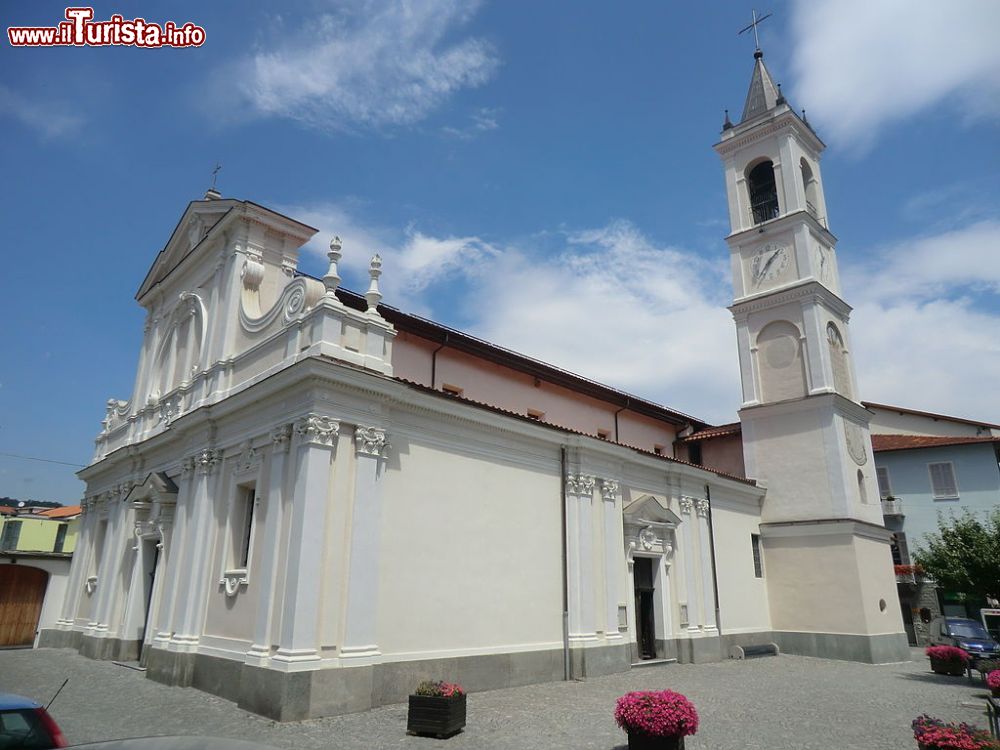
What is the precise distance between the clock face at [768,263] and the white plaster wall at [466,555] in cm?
1460

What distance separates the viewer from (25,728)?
4199 mm

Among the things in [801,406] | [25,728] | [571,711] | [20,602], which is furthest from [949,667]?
[20,602]

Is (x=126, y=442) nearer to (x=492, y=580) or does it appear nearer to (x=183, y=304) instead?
(x=183, y=304)

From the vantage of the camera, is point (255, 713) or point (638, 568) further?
point (638, 568)

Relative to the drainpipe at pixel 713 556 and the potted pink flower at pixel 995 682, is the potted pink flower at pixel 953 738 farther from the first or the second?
the drainpipe at pixel 713 556

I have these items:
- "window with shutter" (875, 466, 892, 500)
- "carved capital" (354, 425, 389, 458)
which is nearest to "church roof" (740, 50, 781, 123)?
"window with shutter" (875, 466, 892, 500)

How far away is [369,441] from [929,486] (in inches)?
1198

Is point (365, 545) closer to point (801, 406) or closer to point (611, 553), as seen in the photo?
point (611, 553)

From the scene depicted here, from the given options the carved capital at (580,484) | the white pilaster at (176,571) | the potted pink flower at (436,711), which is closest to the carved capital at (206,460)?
the white pilaster at (176,571)

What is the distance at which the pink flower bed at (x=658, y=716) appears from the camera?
8.00 m

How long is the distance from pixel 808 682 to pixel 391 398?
12.2 m

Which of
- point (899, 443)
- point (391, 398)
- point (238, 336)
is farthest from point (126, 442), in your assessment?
point (899, 443)

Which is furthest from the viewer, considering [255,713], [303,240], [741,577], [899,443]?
[899,443]

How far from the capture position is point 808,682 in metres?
15.8
